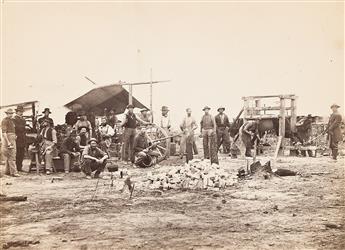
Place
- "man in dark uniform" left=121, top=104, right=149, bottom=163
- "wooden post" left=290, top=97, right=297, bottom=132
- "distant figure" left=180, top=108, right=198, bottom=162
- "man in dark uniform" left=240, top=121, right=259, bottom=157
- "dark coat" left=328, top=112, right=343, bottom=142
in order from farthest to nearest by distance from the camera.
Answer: "man in dark uniform" left=240, top=121, right=259, bottom=157, "man in dark uniform" left=121, top=104, right=149, bottom=163, "distant figure" left=180, top=108, right=198, bottom=162, "wooden post" left=290, top=97, right=297, bottom=132, "dark coat" left=328, top=112, right=343, bottom=142

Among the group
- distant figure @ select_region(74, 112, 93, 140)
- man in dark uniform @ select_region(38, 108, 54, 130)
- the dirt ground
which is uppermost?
man in dark uniform @ select_region(38, 108, 54, 130)

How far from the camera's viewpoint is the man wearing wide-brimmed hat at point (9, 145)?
21.2ft

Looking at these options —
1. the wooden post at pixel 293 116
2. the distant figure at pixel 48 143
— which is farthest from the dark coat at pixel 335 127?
the distant figure at pixel 48 143

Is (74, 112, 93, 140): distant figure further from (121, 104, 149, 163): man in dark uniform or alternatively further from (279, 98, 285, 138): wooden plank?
(279, 98, 285, 138): wooden plank

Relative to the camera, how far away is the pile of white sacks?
5.59 m

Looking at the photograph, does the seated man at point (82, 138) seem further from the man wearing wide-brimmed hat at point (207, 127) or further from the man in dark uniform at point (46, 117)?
the man wearing wide-brimmed hat at point (207, 127)

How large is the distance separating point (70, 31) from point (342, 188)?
3984 millimetres

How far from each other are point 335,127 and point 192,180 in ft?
10.1

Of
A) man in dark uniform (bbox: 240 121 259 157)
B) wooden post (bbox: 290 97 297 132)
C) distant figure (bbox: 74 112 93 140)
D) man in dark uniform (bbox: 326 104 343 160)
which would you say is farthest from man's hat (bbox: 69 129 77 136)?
man in dark uniform (bbox: 326 104 343 160)

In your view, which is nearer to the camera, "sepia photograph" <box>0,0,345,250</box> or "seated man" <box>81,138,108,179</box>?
"sepia photograph" <box>0,0,345,250</box>

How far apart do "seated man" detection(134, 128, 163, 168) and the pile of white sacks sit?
1604 mm

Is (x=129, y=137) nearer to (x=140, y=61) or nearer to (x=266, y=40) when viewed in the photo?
(x=140, y=61)

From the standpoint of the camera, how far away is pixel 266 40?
5.86 metres

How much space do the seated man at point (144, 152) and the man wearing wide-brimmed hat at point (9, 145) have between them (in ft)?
A: 6.69
